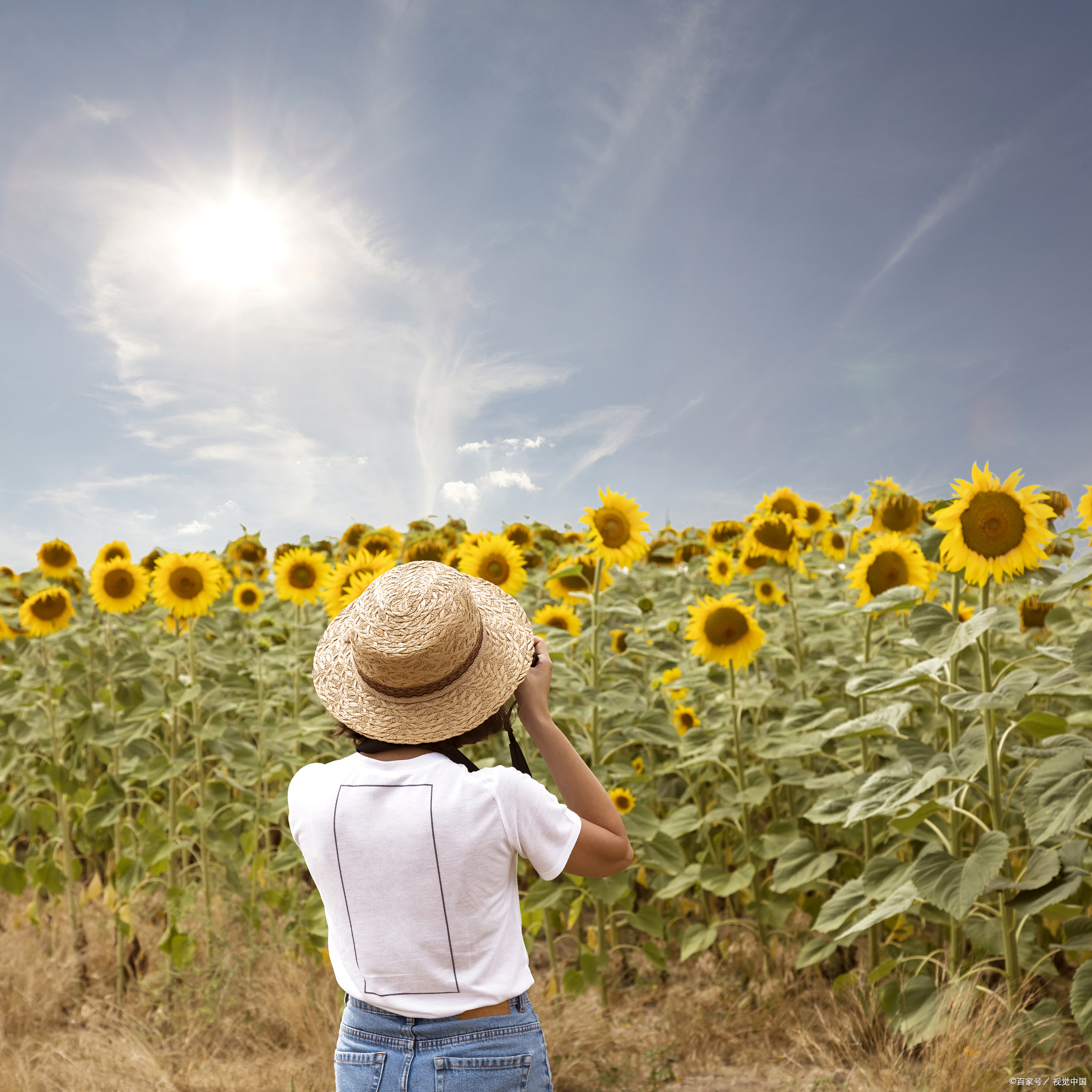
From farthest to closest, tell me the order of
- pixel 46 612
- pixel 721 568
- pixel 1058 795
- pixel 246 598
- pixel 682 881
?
pixel 246 598
pixel 721 568
pixel 46 612
pixel 682 881
pixel 1058 795

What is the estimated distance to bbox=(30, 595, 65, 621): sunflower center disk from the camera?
558 centimetres

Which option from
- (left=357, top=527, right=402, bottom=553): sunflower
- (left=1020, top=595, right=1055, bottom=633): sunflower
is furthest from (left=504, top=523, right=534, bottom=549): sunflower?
(left=1020, top=595, right=1055, bottom=633): sunflower

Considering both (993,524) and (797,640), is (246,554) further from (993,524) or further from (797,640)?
(993,524)

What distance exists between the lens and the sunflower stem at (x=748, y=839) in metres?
4.13

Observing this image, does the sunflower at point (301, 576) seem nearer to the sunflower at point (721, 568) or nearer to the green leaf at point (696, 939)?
the sunflower at point (721, 568)

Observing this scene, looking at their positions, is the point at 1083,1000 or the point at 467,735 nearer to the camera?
the point at 467,735

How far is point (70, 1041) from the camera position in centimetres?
432

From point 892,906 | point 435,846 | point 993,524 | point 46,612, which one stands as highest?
point 46,612

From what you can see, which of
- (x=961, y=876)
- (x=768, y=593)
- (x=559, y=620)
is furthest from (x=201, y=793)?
(x=961, y=876)

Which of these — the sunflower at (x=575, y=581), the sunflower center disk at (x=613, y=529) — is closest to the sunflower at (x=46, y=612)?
the sunflower at (x=575, y=581)

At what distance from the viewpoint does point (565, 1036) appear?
3.72 metres

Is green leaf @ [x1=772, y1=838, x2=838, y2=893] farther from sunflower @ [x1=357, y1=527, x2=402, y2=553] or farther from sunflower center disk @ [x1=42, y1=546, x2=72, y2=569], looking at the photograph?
sunflower center disk @ [x1=42, y1=546, x2=72, y2=569]

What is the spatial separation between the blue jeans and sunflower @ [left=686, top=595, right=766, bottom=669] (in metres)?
2.63

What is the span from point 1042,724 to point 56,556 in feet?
21.5
